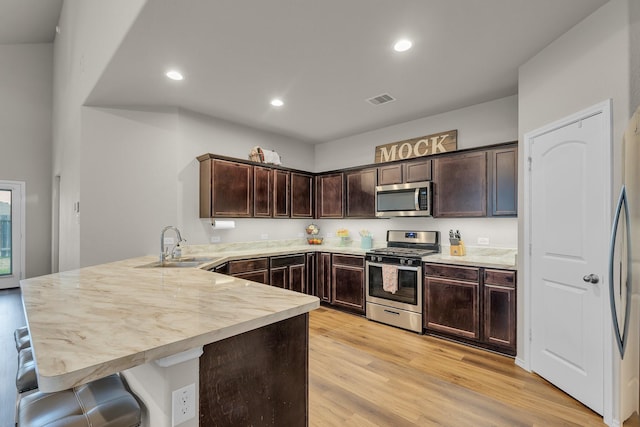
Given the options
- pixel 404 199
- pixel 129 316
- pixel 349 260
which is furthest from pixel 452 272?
pixel 129 316

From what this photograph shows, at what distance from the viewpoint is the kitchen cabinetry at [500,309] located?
288cm

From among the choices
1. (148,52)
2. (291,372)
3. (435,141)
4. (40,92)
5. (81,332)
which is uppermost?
(40,92)

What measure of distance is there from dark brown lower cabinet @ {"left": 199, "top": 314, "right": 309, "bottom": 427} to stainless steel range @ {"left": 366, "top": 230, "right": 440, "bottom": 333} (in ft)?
7.86

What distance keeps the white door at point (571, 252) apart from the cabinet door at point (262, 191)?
3.20 meters

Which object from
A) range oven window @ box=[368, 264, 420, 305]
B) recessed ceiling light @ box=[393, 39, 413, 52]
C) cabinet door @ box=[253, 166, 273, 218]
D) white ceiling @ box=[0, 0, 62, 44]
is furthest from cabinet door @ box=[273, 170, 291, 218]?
white ceiling @ box=[0, 0, 62, 44]

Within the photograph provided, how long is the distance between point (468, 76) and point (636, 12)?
125cm

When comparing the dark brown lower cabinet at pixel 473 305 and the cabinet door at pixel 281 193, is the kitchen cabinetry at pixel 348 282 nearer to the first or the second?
the dark brown lower cabinet at pixel 473 305

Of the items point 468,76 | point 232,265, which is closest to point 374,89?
point 468,76

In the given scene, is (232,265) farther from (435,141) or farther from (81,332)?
(435,141)

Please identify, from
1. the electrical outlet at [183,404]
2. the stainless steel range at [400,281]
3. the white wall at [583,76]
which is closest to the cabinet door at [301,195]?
the stainless steel range at [400,281]

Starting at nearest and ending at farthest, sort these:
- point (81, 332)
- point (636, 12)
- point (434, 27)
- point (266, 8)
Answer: point (81, 332)
point (636, 12)
point (266, 8)
point (434, 27)

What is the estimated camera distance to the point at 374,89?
3.29 metres

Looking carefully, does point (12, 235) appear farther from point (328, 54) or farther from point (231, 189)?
point (328, 54)

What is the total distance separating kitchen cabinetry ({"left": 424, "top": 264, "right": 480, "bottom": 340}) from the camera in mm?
3115
